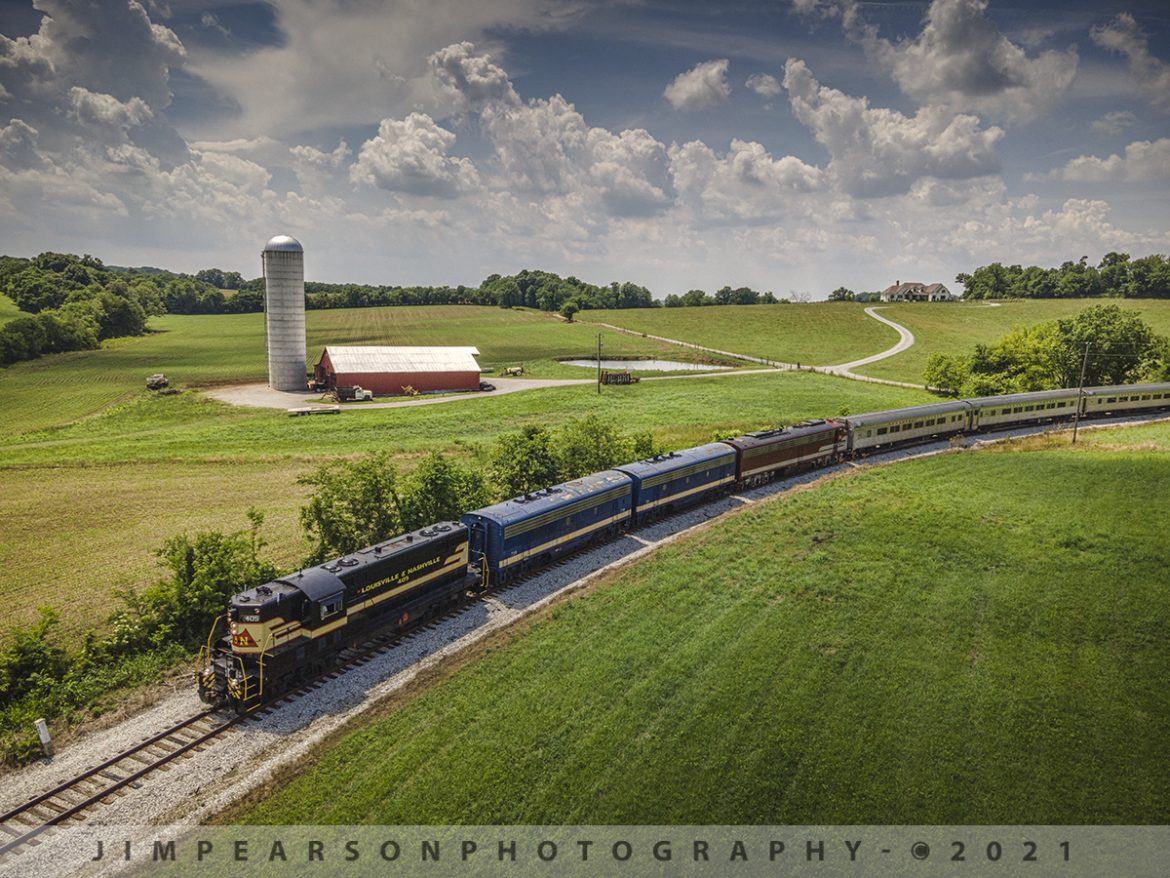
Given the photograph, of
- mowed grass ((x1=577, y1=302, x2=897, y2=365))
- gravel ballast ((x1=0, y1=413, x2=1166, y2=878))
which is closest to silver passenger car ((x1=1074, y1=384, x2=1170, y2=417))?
mowed grass ((x1=577, y1=302, x2=897, y2=365))

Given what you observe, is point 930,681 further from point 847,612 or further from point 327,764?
point 327,764

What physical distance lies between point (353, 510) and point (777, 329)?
140925mm

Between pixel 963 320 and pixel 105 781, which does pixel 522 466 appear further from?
pixel 963 320

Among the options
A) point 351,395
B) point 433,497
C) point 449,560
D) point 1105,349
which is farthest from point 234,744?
point 1105,349

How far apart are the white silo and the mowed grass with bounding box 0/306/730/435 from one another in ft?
35.3

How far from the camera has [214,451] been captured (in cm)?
5906

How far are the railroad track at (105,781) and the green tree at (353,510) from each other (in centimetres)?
996

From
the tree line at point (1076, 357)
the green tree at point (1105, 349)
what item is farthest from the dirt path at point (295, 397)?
the green tree at point (1105, 349)

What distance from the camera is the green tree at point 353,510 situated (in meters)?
30.6

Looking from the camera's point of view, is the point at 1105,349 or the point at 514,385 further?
the point at 514,385

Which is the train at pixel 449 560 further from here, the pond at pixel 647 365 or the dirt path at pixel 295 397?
the pond at pixel 647 365

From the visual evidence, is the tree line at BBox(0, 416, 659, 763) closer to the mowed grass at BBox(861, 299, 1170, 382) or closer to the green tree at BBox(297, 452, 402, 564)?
the green tree at BBox(297, 452, 402, 564)

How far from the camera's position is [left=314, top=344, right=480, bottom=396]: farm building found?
87750 mm

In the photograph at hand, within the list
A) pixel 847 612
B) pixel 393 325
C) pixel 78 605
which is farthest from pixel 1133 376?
pixel 393 325
